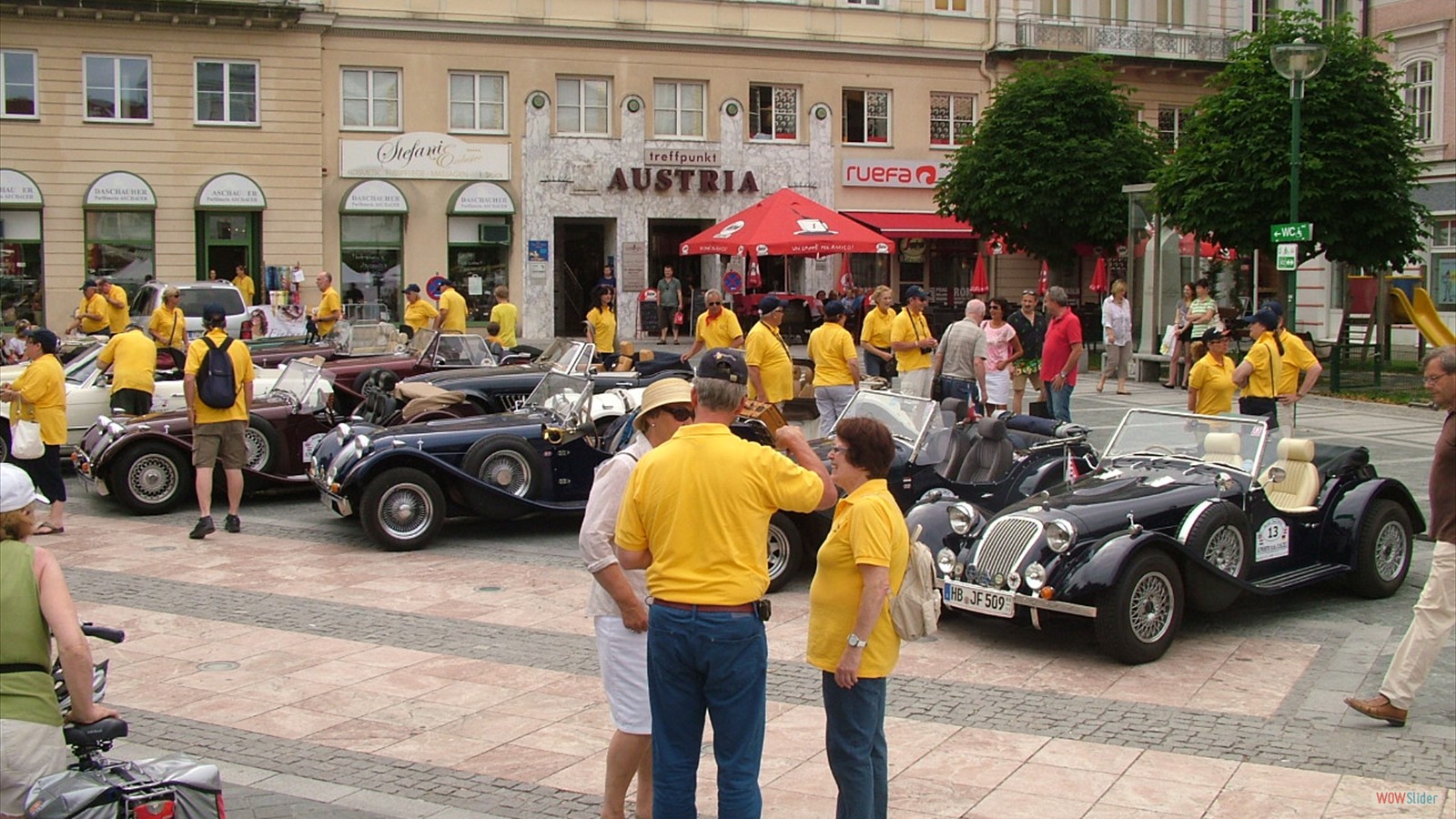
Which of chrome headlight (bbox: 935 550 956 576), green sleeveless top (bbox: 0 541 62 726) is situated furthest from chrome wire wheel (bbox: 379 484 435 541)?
green sleeveless top (bbox: 0 541 62 726)

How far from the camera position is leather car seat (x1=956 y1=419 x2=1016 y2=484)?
1011 centimetres

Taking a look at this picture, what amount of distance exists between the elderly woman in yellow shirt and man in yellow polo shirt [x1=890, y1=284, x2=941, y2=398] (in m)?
7.94

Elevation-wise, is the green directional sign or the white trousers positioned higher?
the green directional sign

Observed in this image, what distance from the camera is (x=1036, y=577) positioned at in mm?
7887

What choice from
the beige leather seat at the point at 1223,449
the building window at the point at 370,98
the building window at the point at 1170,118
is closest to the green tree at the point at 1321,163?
the beige leather seat at the point at 1223,449

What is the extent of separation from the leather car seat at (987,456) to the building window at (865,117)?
1124 inches

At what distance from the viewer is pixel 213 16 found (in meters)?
32.2

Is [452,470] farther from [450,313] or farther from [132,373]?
[450,313]

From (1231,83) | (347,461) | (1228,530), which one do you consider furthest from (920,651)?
(1231,83)

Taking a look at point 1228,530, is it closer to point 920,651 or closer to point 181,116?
point 920,651

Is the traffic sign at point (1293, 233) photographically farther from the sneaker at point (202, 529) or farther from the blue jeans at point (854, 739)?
the blue jeans at point (854, 739)

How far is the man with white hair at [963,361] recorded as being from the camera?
1421cm

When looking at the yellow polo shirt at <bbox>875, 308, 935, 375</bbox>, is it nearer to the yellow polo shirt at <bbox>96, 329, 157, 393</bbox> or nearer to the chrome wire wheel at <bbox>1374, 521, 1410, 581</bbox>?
the chrome wire wheel at <bbox>1374, 521, 1410, 581</bbox>

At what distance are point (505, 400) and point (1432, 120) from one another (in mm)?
28834
